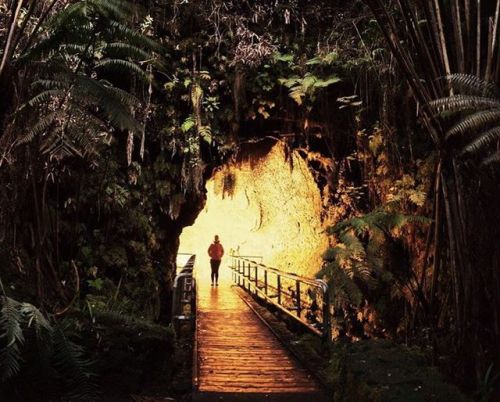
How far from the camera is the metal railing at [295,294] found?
6.45 meters

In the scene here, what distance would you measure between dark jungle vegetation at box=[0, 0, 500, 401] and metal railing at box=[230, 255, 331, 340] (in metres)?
0.70

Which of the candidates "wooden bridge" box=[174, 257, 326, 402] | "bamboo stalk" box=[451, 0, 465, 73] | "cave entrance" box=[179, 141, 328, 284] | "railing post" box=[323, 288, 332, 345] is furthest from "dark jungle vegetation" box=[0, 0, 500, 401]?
"railing post" box=[323, 288, 332, 345]

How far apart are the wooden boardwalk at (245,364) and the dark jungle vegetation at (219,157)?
0.51m

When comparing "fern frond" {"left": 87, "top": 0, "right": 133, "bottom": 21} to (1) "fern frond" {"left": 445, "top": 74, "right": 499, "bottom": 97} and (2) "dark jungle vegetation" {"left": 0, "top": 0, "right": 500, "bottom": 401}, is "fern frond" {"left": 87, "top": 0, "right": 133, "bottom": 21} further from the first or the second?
(1) "fern frond" {"left": 445, "top": 74, "right": 499, "bottom": 97}

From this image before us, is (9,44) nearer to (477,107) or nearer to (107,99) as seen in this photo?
(107,99)

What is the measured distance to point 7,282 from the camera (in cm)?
500

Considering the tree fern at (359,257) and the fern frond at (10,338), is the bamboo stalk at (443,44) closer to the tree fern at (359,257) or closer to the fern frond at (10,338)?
the tree fern at (359,257)

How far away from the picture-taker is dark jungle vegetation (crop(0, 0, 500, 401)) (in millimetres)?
4738

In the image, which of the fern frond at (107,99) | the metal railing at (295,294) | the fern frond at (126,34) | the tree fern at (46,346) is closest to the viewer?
the tree fern at (46,346)

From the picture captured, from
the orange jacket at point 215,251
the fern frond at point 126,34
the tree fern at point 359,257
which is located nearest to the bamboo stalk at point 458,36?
the tree fern at point 359,257

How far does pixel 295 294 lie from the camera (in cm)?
1173

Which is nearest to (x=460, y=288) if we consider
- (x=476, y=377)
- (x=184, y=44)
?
(x=476, y=377)

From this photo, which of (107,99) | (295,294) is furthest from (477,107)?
(295,294)

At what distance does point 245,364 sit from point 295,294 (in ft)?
18.0
